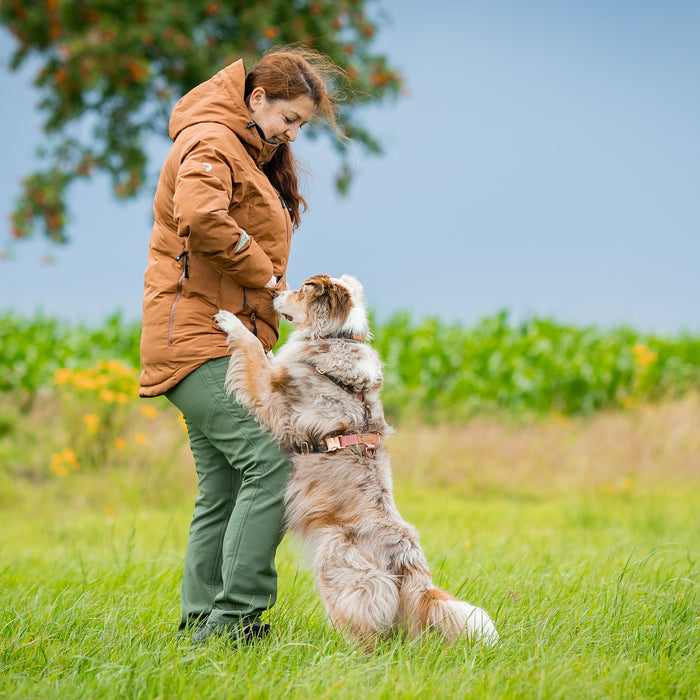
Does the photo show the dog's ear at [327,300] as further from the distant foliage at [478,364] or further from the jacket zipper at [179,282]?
the distant foliage at [478,364]

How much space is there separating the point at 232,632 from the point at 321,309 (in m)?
1.64

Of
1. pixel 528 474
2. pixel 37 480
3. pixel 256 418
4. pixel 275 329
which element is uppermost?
pixel 275 329

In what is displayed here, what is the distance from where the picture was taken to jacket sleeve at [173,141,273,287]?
3.21 meters

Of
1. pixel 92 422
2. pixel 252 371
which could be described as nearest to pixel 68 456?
pixel 92 422

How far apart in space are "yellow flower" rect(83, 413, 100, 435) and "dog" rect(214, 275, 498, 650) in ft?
18.0

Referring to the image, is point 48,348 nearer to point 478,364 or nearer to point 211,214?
point 478,364

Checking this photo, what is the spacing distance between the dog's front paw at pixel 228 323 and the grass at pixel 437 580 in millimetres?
1118

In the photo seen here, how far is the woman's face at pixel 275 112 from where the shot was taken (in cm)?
368

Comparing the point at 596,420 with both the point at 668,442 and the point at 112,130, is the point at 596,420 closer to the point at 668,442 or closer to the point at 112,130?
the point at 668,442

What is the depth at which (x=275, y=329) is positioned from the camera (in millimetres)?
4066

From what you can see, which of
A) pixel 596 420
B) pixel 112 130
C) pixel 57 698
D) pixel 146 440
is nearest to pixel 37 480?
pixel 146 440

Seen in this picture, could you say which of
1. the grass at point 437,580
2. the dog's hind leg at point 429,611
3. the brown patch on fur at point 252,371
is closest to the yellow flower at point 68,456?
the grass at point 437,580

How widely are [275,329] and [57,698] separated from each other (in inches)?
81.0

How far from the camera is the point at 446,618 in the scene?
3.32 metres
